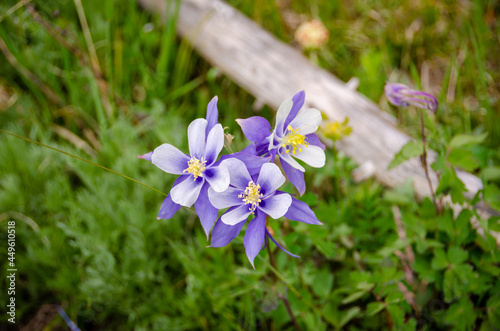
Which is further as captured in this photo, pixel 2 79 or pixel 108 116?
pixel 2 79

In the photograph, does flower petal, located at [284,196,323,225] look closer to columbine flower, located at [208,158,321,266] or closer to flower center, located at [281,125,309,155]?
columbine flower, located at [208,158,321,266]

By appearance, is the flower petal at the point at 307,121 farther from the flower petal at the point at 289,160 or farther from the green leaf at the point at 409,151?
the green leaf at the point at 409,151

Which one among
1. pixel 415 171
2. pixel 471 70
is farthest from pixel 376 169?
pixel 471 70

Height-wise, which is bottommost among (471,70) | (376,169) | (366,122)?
(376,169)

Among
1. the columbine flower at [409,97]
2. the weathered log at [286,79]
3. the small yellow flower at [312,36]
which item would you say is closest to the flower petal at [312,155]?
the columbine flower at [409,97]

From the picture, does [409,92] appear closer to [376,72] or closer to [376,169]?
[376,169]

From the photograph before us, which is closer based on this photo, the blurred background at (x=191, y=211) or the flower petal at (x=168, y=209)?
the flower petal at (x=168, y=209)

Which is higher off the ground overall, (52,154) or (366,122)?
(52,154)
